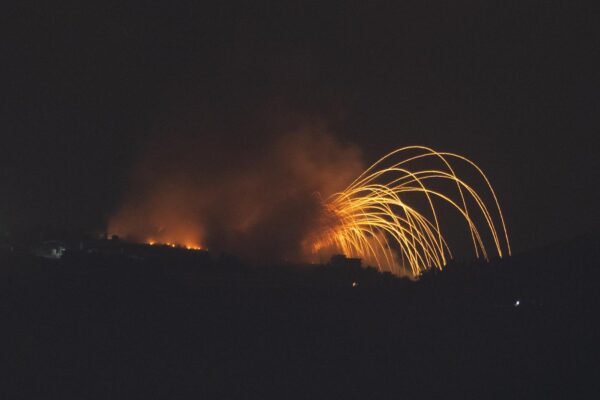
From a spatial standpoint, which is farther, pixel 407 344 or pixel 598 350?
pixel 407 344

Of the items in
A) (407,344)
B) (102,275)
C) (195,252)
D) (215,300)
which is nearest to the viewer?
(407,344)

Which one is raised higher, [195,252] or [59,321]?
[195,252]

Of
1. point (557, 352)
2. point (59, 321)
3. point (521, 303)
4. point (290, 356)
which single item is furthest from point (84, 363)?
point (521, 303)

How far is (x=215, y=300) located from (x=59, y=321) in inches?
285

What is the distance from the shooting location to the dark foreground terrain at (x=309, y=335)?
1816 centimetres

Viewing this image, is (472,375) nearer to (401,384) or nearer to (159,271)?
(401,384)

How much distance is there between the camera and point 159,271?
3694 cm

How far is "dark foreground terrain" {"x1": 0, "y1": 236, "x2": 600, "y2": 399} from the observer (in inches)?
715

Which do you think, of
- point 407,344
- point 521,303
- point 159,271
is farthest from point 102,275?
point 521,303

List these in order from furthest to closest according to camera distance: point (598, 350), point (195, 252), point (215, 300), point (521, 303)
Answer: point (195, 252) → point (215, 300) → point (521, 303) → point (598, 350)

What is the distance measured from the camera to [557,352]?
20.4 meters

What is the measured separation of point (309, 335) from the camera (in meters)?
23.3


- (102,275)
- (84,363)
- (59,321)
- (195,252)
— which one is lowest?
(84,363)

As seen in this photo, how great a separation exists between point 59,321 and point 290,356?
765 cm
